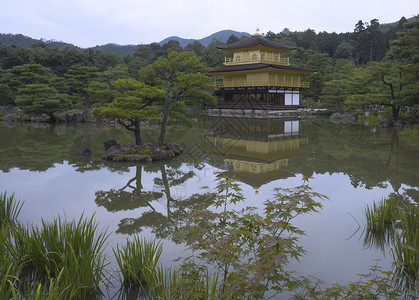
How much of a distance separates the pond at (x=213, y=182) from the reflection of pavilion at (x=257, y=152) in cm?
4

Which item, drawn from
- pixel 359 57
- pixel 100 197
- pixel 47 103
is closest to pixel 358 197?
pixel 100 197

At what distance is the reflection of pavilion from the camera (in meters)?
10.7

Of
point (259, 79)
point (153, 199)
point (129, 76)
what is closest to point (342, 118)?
point (259, 79)

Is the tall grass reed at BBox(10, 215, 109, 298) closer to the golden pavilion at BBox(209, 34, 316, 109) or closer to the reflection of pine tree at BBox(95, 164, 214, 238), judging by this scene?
the reflection of pine tree at BBox(95, 164, 214, 238)

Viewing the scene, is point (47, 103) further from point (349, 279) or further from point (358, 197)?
point (349, 279)

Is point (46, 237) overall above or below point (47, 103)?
below

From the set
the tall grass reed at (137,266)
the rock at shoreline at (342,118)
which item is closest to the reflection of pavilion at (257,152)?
the tall grass reed at (137,266)

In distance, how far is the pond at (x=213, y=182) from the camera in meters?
5.68

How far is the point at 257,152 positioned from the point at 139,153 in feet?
16.9

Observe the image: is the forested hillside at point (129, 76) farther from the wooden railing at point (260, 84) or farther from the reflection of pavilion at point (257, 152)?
the reflection of pavilion at point (257, 152)

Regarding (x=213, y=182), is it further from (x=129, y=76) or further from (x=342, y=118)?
(x=129, y=76)

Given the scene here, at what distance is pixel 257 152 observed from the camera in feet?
48.5

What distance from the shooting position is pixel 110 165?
1213 centimetres

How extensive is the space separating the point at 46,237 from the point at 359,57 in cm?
7557
